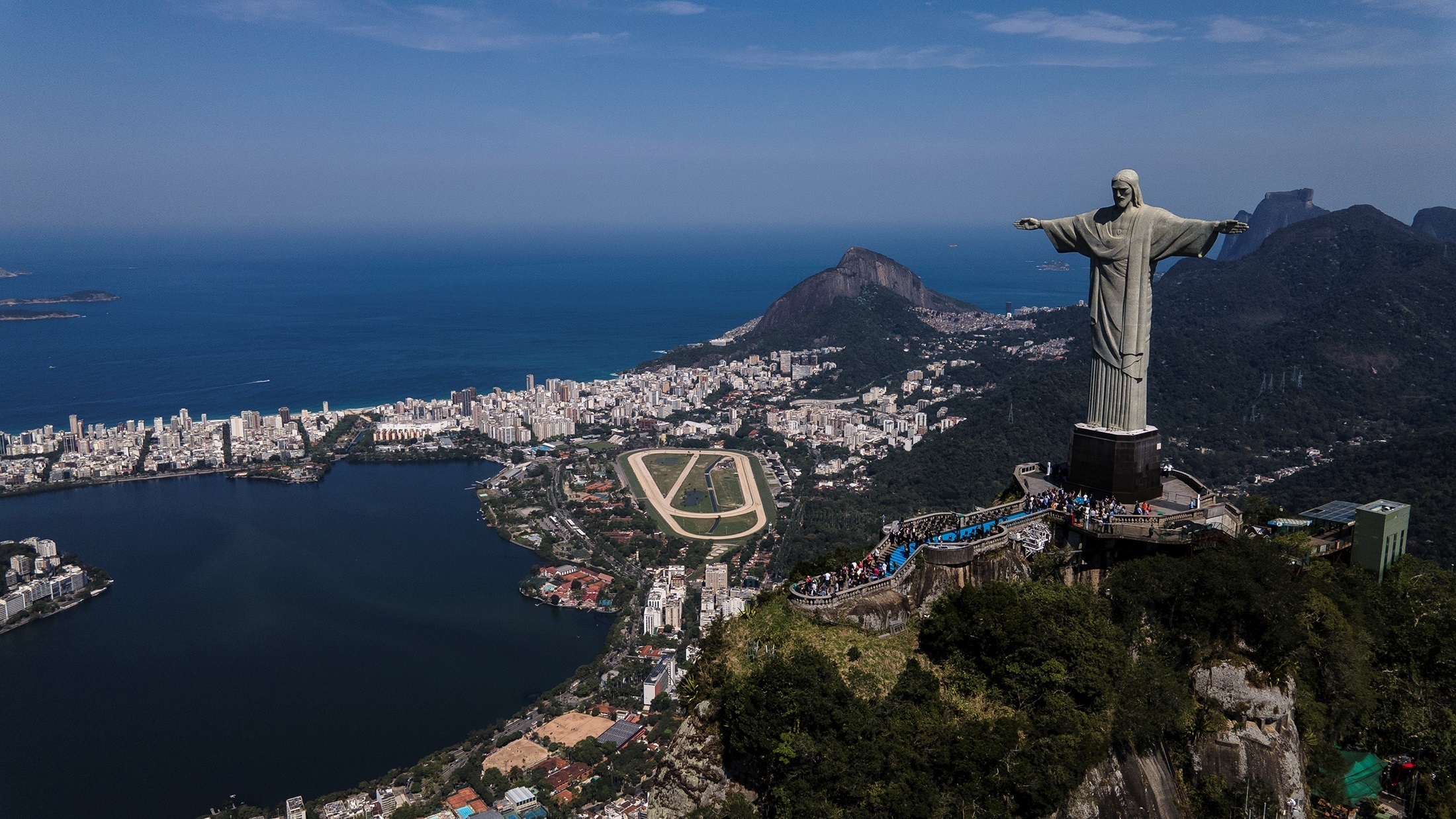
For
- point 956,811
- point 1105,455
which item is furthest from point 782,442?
point 956,811

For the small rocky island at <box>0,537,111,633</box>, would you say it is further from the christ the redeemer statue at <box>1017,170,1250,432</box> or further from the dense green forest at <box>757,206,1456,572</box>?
the christ the redeemer statue at <box>1017,170,1250,432</box>

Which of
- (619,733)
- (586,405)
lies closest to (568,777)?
(619,733)

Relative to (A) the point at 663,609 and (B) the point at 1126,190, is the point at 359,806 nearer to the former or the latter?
(A) the point at 663,609

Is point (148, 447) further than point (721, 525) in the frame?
Yes

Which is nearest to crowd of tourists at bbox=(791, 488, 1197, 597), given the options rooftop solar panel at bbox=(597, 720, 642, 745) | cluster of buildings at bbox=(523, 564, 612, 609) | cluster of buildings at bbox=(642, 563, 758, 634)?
rooftop solar panel at bbox=(597, 720, 642, 745)

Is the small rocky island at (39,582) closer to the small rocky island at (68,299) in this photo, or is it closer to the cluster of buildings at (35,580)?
the cluster of buildings at (35,580)

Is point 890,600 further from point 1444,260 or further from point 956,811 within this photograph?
point 1444,260

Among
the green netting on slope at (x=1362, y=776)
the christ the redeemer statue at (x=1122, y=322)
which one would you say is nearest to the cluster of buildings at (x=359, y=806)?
the christ the redeemer statue at (x=1122, y=322)
